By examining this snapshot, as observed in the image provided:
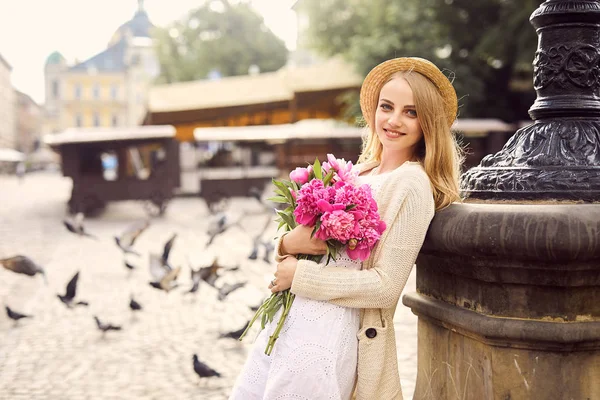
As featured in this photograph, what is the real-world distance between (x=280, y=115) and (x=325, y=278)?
24565mm

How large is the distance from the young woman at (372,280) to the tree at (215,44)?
36.2m

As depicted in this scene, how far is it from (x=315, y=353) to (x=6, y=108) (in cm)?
8392

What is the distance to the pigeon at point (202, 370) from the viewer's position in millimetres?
4168

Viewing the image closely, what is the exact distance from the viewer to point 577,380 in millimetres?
2006

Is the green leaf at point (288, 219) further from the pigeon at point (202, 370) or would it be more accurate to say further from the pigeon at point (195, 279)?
the pigeon at point (195, 279)

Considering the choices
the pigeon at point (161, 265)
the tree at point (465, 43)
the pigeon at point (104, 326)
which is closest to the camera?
the pigeon at point (104, 326)

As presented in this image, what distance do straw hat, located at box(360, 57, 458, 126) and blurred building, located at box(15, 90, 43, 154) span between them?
94180 mm

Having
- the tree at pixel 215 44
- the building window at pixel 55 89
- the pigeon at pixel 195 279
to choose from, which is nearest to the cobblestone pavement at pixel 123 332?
the pigeon at pixel 195 279

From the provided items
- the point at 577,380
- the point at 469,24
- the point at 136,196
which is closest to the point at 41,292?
the point at 577,380

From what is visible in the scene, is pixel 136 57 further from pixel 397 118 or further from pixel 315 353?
pixel 315 353

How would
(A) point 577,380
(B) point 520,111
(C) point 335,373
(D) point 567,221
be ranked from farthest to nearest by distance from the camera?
1. (B) point 520,111
2. (C) point 335,373
3. (A) point 577,380
4. (D) point 567,221

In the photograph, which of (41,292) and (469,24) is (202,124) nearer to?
(469,24)

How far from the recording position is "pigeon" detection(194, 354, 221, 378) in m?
4.17

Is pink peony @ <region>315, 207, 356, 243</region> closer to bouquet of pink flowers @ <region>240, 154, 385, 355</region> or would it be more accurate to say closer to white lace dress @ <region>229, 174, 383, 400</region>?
bouquet of pink flowers @ <region>240, 154, 385, 355</region>
